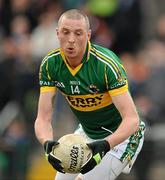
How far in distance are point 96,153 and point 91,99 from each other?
878 millimetres

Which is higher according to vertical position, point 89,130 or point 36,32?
point 89,130

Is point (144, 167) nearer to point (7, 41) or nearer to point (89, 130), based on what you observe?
point (7, 41)

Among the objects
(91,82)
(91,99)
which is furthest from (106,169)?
(91,82)

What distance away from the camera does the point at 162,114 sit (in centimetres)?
1659

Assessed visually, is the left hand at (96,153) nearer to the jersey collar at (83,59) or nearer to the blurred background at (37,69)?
the jersey collar at (83,59)

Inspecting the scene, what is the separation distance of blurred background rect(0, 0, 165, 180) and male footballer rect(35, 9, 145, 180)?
18.2 feet

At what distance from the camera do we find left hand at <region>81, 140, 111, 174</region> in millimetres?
9688

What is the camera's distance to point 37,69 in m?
16.9

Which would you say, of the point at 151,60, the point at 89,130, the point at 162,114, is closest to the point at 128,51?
the point at 151,60

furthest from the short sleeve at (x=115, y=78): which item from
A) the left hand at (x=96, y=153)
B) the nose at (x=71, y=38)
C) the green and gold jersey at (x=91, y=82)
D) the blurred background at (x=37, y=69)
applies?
the blurred background at (x=37, y=69)

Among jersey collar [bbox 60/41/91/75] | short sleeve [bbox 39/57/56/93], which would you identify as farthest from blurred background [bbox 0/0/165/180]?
jersey collar [bbox 60/41/91/75]

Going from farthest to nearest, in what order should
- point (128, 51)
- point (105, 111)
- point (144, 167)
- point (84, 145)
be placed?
point (128, 51)
point (144, 167)
point (105, 111)
point (84, 145)

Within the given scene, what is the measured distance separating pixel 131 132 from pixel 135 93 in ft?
22.1

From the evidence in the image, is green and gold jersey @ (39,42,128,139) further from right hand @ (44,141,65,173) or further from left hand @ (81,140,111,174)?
right hand @ (44,141,65,173)
